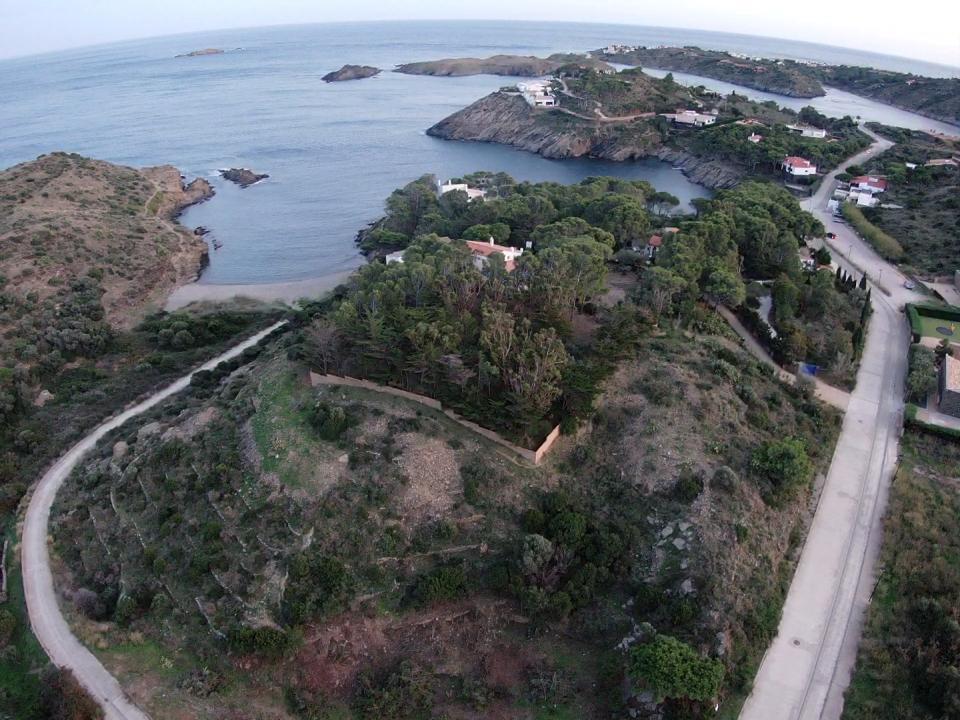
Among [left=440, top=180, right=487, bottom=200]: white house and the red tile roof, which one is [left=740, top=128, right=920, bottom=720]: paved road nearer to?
the red tile roof

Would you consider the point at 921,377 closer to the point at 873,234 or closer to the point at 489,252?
the point at 489,252

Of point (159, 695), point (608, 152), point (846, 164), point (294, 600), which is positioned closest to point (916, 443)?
→ point (294, 600)

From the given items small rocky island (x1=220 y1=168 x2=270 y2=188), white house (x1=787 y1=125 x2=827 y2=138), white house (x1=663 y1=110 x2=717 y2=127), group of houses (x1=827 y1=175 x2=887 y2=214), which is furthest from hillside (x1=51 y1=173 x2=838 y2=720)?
white house (x1=663 y1=110 x2=717 y2=127)

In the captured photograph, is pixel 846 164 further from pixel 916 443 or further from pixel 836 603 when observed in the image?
pixel 836 603

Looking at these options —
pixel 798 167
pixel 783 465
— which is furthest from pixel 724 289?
pixel 798 167

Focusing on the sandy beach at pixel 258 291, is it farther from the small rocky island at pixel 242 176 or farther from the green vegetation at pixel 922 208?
the green vegetation at pixel 922 208
